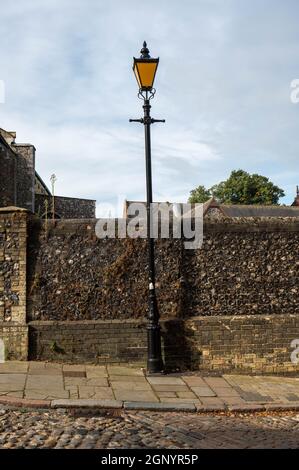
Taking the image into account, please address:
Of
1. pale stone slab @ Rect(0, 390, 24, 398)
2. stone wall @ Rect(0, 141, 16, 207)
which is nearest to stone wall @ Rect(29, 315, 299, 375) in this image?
pale stone slab @ Rect(0, 390, 24, 398)

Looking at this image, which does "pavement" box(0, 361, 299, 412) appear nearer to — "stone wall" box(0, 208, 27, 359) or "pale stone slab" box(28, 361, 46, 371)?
"pale stone slab" box(28, 361, 46, 371)

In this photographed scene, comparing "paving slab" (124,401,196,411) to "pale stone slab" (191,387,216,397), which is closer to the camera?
"paving slab" (124,401,196,411)

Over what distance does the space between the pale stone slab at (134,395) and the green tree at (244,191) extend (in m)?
48.2

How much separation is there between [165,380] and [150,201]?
2988 mm

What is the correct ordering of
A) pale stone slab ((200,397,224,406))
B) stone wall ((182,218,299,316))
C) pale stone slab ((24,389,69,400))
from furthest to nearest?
stone wall ((182,218,299,316)) → pale stone slab ((200,397,224,406)) → pale stone slab ((24,389,69,400))

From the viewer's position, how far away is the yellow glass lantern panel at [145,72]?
863cm

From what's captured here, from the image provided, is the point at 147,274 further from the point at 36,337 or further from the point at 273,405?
the point at 273,405

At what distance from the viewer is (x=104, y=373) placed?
28.2ft

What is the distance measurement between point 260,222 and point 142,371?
3619mm

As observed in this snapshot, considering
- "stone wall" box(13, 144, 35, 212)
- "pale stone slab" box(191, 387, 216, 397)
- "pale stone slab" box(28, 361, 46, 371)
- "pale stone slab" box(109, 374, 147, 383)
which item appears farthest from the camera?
"stone wall" box(13, 144, 35, 212)

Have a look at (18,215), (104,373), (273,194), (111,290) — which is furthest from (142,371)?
Result: (273,194)

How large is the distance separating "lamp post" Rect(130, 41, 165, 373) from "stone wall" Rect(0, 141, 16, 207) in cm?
2071

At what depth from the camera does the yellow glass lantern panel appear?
863 cm

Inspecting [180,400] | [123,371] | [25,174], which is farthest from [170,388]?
[25,174]
